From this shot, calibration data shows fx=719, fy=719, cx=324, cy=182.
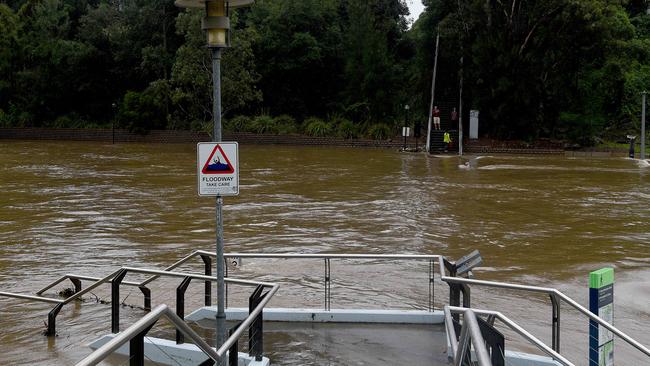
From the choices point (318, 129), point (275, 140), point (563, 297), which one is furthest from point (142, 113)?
point (563, 297)

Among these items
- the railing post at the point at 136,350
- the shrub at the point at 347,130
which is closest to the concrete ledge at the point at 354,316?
the railing post at the point at 136,350

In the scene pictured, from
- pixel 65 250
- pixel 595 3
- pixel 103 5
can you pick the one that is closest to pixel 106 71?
pixel 103 5

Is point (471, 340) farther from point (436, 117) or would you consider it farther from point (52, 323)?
point (436, 117)

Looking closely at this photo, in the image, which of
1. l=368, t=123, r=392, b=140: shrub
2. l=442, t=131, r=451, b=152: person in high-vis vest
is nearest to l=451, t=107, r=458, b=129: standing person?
l=442, t=131, r=451, b=152: person in high-vis vest

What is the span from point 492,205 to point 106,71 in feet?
166

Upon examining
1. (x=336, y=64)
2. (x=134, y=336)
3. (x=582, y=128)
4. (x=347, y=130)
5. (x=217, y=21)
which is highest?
(x=336, y=64)

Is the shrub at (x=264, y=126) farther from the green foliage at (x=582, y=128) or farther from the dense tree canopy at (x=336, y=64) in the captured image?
the green foliage at (x=582, y=128)

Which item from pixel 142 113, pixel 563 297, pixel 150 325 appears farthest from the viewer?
pixel 142 113

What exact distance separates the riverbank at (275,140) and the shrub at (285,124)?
77cm

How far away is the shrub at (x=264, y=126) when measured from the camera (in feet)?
174

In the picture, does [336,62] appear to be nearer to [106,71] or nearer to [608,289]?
[106,71]

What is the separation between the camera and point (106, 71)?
63719 mm

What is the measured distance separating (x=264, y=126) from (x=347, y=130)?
6.40 m

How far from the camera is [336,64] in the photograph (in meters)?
60.5
